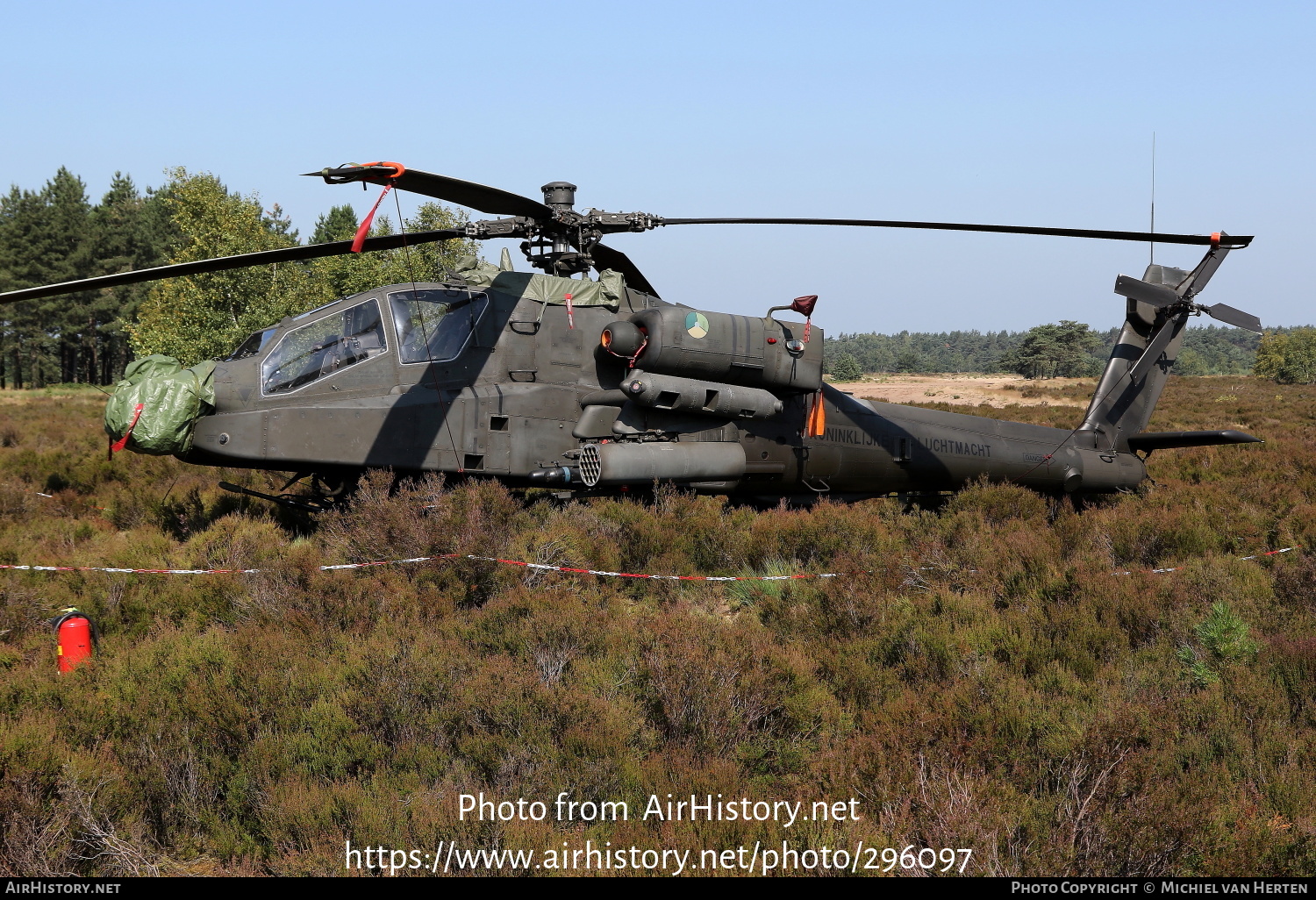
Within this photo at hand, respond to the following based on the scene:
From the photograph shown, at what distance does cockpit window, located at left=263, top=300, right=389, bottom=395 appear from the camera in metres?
8.88

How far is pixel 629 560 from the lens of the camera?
916 cm

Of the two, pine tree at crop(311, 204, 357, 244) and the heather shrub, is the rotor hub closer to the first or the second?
the heather shrub

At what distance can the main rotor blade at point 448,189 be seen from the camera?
671 cm

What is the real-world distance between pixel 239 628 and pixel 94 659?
2.97ft

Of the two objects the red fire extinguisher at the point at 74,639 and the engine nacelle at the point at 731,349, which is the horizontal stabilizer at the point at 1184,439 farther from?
the red fire extinguisher at the point at 74,639

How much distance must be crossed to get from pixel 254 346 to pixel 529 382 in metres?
2.80

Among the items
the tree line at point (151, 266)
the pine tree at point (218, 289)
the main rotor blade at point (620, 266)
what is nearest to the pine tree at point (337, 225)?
the tree line at point (151, 266)

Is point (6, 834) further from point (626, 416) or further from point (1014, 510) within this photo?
point (1014, 510)

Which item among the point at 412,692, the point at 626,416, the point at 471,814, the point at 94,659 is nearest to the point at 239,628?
the point at 94,659

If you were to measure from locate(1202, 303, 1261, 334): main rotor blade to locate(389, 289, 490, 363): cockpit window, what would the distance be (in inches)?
347

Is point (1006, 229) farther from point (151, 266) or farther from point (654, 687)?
point (151, 266)

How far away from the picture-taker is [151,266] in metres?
57.4

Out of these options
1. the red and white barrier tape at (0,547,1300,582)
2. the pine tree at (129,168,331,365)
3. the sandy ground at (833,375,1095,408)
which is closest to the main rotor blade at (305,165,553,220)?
the red and white barrier tape at (0,547,1300,582)

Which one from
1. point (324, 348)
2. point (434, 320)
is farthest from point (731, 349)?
point (324, 348)
